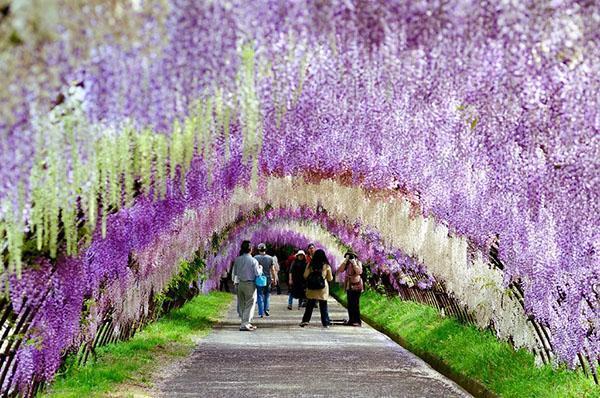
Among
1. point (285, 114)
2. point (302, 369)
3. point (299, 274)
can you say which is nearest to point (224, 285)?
point (299, 274)

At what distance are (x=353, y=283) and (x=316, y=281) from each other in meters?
0.86

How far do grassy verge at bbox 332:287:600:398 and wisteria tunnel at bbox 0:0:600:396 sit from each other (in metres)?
0.27

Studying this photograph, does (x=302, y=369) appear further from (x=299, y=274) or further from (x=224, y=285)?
(x=224, y=285)

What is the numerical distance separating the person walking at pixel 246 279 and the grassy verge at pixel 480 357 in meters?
2.75

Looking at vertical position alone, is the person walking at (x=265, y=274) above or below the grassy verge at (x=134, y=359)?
above

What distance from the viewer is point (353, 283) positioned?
22.9 m

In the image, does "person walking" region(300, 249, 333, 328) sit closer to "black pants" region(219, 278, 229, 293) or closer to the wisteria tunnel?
the wisteria tunnel

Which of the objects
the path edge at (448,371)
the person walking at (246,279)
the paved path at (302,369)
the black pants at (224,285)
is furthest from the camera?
the black pants at (224,285)

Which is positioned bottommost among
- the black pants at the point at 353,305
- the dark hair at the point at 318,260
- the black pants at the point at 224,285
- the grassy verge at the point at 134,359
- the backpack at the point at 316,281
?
the grassy verge at the point at 134,359

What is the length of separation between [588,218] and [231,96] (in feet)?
9.69

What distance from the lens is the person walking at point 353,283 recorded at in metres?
23.0

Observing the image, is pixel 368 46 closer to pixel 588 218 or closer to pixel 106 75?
pixel 106 75

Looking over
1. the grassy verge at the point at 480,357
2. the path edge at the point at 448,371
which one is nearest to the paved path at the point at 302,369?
the path edge at the point at 448,371

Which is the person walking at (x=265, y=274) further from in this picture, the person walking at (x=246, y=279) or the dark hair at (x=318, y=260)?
the person walking at (x=246, y=279)
